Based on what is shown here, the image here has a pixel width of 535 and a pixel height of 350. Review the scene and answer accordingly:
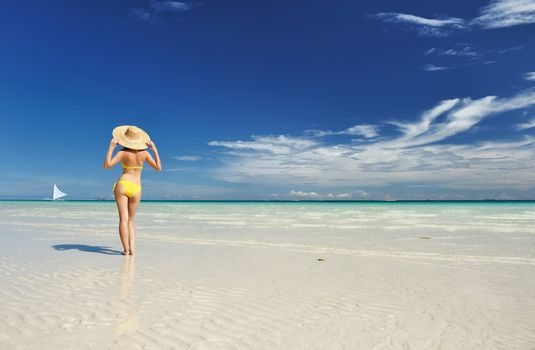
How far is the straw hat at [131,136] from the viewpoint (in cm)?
853

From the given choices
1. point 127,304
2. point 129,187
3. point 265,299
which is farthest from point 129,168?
point 265,299

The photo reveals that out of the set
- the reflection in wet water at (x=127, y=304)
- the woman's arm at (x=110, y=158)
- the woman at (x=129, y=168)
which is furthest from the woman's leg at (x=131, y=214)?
the reflection in wet water at (x=127, y=304)

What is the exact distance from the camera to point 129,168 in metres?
8.74

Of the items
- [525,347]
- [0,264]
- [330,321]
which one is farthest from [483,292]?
[0,264]

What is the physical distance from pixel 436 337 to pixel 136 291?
3921mm

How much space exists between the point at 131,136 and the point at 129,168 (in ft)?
2.40

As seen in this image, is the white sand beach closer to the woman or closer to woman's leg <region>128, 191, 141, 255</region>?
woman's leg <region>128, 191, 141, 255</region>

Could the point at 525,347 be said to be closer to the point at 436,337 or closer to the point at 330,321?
the point at 436,337

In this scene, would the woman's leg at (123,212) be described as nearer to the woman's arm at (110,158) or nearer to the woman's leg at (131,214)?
the woman's leg at (131,214)

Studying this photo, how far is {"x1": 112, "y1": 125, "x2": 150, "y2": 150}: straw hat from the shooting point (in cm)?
853

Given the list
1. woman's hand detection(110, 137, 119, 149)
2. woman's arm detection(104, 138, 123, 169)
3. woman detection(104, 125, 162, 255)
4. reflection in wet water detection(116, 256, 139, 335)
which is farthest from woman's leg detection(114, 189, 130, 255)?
reflection in wet water detection(116, 256, 139, 335)

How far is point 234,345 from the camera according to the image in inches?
140

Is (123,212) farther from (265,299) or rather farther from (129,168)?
(265,299)

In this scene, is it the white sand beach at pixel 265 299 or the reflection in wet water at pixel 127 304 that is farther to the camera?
the reflection in wet water at pixel 127 304
